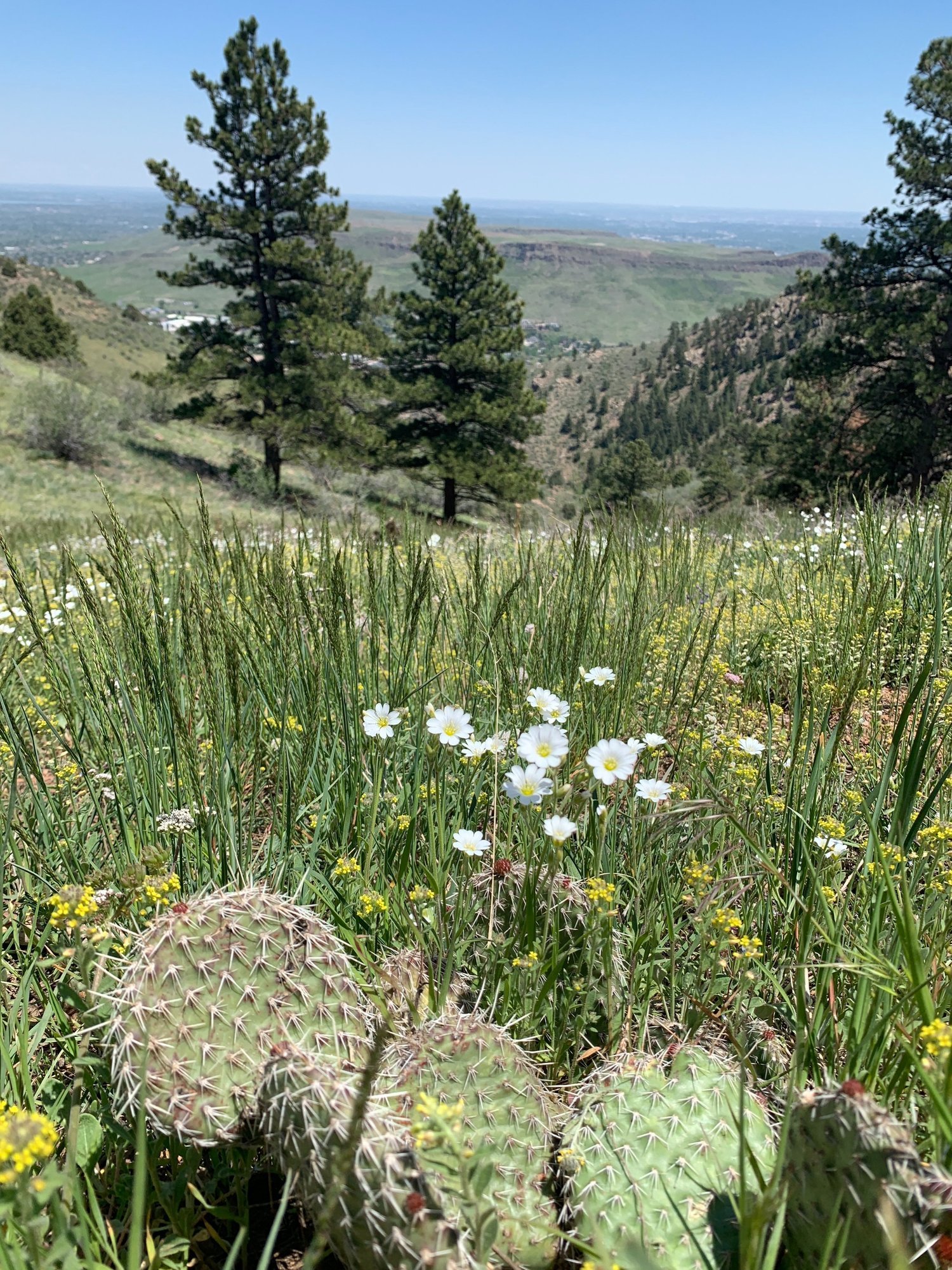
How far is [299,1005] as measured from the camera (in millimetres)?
1481

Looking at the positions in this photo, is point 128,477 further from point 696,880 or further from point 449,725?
point 696,880

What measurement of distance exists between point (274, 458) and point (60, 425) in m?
6.31

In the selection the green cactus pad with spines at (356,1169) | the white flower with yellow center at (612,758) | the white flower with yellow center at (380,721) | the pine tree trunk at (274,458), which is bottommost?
the pine tree trunk at (274,458)

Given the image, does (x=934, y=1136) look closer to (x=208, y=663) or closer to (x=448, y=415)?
(x=208, y=663)

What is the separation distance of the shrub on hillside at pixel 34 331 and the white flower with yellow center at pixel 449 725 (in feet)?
135

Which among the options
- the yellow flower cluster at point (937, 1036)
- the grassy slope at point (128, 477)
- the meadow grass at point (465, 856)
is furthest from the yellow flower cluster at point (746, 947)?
the grassy slope at point (128, 477)

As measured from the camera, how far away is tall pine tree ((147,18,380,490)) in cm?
2117

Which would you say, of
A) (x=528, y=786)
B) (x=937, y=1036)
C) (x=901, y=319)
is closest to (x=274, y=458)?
(x=901, y=319)

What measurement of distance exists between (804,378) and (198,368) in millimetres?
16855

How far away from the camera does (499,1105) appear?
1.39 metres

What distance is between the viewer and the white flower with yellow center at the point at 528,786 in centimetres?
167

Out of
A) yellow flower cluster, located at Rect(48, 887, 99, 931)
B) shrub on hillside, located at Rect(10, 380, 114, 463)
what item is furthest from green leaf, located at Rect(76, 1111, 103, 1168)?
shrub on hillside, located at Rect(10, 380, 114, 463)

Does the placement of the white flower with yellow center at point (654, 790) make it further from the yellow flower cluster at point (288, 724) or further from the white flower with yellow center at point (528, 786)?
the yellow flower cluster at point (288, 724)

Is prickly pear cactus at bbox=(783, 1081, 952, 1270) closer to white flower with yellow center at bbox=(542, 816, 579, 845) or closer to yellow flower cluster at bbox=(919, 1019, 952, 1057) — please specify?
yellow flower cluster at bbox=(919, 1019, 952, 1057)
